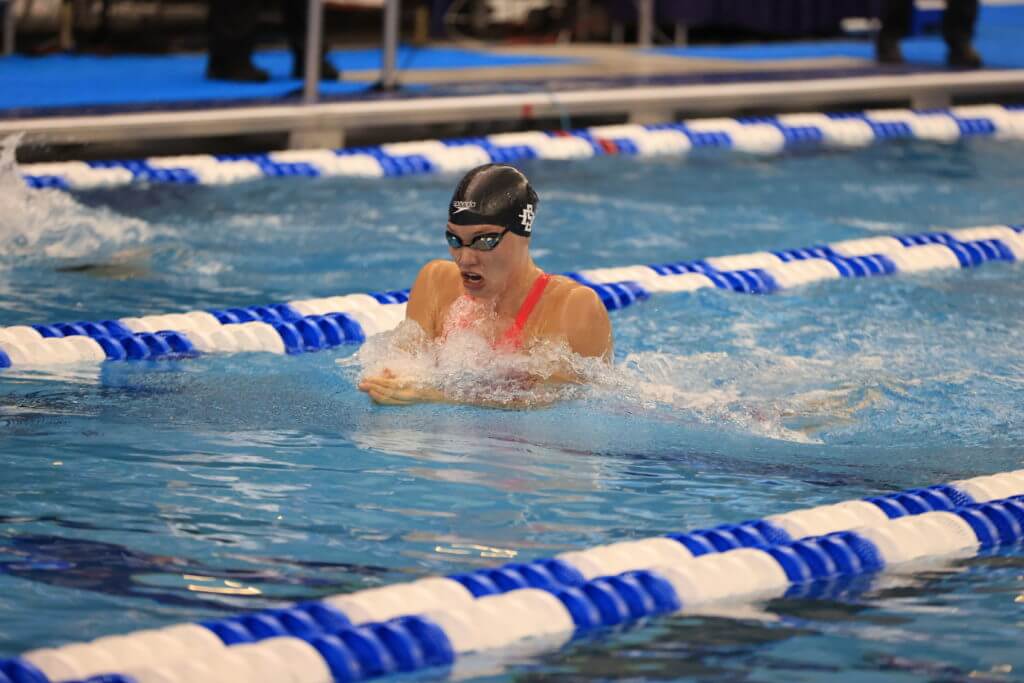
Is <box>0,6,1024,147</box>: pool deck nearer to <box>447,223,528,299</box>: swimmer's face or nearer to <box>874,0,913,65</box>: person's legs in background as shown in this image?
<box>874,0,913,65</box>: person's legs in background

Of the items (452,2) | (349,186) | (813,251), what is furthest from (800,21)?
(813,251)

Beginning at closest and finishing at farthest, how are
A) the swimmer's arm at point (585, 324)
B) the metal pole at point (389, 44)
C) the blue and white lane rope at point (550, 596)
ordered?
the blue and white lane rope at point (550, 596) < the swimmer's arm at point (585, 324) < the metal pole at point (389, 44)

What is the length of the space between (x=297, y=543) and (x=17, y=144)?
470 cm

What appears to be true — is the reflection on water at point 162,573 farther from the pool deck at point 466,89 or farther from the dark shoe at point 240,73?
the dark shoe at point 240,73

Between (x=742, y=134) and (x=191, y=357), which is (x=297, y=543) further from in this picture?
(x=742, y=134)

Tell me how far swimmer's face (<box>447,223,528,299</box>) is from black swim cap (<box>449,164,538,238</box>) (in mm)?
17

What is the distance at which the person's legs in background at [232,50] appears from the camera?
962 cm

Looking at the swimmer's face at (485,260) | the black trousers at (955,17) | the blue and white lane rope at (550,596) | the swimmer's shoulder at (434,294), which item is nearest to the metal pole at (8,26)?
the black trousers at (955,17)

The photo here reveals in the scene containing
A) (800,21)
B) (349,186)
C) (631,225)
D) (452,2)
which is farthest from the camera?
(800,21)

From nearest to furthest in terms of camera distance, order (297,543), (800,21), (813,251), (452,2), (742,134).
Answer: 1. (297,543)
2. (813,251)
3. (742,134)
4. (452,2)
5. (800,21)

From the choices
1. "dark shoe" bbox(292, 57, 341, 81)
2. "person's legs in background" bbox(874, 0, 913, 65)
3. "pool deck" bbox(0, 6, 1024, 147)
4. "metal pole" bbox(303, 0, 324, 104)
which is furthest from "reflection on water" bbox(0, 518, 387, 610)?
"person's legs in background" bbox(874, 0, 913, 65)

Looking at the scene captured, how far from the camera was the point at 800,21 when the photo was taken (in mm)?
14406

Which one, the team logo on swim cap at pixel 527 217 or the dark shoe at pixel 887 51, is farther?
the dark shoe at pixel 887 51

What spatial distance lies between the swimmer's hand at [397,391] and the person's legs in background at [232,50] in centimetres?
602
